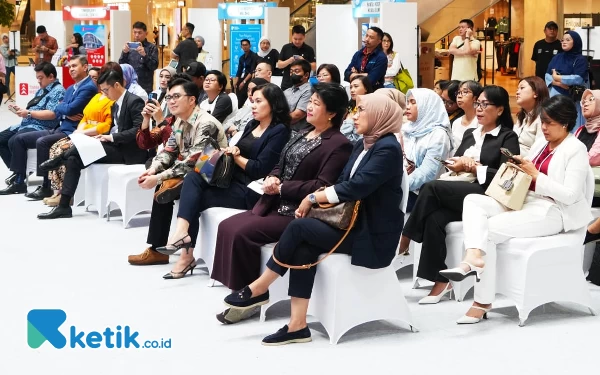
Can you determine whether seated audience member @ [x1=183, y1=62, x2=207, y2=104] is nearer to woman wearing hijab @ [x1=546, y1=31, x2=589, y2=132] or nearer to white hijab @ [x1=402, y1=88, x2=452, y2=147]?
white hijab @ [x1=402, y1=88, x2=452, y2=147]

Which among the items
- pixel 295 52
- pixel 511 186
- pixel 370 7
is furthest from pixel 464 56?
pixel 511 186

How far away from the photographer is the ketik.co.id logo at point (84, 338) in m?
4.61

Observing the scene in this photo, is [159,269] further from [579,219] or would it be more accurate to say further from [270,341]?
[579,219]

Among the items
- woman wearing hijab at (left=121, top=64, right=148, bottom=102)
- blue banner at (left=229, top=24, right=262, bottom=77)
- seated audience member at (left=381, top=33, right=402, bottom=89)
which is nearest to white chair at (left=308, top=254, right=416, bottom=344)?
woman wearing hijab at (left=121, top=64, right=148, bottom=102)

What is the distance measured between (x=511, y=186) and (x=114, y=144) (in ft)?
14.1

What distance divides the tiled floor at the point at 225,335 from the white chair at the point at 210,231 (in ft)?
0.44

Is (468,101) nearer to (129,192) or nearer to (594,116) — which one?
(594,116)

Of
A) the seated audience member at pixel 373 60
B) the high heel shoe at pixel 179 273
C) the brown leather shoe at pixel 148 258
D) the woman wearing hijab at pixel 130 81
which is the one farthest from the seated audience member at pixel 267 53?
the high heel shoe at pixel 179 273

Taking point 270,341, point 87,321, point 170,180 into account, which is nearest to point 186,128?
point 170,180

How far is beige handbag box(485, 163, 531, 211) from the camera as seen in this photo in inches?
200

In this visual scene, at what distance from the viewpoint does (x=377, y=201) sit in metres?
4.64

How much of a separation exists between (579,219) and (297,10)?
50.6ft

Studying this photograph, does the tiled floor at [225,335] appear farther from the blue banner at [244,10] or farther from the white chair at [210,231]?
the blue banner at [244,10]

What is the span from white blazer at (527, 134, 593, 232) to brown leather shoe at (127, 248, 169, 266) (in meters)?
2.61
